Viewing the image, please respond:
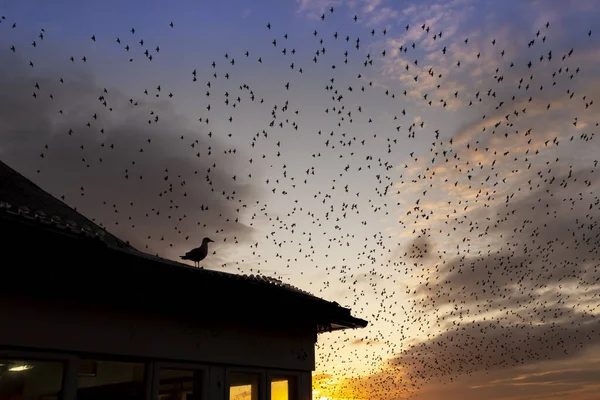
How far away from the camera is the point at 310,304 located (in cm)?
865

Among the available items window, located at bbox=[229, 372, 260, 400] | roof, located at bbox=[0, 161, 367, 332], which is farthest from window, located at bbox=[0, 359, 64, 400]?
window, located at bbox=[229, 372, 260, 400]

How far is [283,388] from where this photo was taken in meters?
9.20

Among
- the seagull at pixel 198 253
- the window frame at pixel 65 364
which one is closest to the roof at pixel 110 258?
the window frame at pixel 65 364

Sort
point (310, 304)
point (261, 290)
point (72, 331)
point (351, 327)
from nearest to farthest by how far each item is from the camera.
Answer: point (72, 331), point (261, 290), point (310, 304), point (351, 327)

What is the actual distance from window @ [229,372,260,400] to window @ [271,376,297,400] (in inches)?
16.1

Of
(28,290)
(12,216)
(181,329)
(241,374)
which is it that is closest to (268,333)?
(241,374)

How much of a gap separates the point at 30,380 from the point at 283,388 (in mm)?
4434

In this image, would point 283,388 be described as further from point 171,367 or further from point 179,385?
point 171,367

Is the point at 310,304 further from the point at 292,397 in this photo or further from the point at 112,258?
the point at 112,258

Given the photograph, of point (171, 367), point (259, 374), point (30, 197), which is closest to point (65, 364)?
point (171, 367)

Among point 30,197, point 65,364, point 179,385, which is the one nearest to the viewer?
point 65,364

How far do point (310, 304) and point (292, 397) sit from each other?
1.93 m

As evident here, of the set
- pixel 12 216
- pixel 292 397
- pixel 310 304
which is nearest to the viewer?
pixel 12 216

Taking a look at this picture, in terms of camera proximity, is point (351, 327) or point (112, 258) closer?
point (112, 258)
